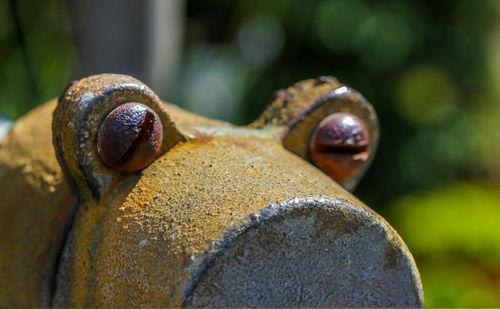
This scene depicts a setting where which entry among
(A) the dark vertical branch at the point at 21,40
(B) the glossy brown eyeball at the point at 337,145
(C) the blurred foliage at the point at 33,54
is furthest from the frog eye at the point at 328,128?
(C) the blurred foliage at the point at 33,54

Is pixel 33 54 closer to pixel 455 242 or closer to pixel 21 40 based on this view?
pixel 21 40

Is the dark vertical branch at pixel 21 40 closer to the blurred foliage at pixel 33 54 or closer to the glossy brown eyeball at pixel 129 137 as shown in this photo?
the blurred foliage at pixel 33 54

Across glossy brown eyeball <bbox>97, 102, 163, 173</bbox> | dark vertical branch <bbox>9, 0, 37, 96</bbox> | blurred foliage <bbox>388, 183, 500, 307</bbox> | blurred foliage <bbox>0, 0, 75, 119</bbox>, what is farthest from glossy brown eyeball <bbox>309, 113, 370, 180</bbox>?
blurred foliage <bbox>0, 0, 75, 119</bbox>

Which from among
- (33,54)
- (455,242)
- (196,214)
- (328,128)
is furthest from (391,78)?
(196,214)

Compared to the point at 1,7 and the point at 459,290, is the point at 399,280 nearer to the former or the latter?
the point at 459,290

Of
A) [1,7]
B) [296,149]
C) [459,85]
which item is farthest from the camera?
[459,85]

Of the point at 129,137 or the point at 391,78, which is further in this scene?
the point at 391,78

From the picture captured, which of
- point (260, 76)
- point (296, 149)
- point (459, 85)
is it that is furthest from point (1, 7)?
point (296, 149)

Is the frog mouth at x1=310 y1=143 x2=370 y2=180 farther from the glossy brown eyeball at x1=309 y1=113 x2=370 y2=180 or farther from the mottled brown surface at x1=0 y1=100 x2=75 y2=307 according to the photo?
the mottled brown surface at x1=0 y1=100 x2=75 y2=307
